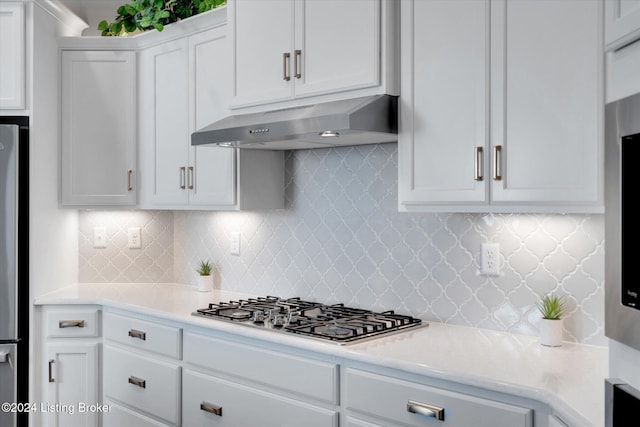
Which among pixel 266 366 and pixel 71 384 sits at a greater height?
pixel 266 366

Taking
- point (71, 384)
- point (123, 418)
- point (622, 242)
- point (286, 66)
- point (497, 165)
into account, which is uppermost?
point (286, 66)

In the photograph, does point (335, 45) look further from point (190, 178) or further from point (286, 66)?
point (190, 178)

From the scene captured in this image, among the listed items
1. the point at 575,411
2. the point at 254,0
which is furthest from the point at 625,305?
the point at 254,0

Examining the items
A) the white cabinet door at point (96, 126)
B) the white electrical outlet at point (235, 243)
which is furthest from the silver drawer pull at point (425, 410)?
the white cabinet door at point (96, 126)

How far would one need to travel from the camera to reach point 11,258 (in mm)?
3191

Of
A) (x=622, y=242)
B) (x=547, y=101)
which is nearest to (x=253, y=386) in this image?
(x=547, y=101)

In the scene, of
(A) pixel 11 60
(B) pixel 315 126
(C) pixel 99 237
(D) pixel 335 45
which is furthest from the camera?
(C) pixel 99 237

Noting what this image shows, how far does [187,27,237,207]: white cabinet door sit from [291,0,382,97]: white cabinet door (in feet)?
1.89

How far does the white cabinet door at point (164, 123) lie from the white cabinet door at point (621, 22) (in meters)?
2.38

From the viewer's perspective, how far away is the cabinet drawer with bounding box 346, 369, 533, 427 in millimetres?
1789

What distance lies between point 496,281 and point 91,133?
236cm

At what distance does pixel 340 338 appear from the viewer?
87.9 inches

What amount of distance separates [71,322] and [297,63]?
5.88 ft

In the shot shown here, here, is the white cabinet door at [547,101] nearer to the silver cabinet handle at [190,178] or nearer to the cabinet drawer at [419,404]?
the cabinet drawer at [419,404]
